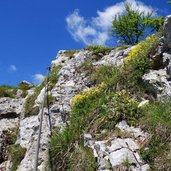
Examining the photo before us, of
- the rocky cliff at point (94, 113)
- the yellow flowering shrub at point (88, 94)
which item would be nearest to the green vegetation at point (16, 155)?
the rocky cliff at point (94, 113)

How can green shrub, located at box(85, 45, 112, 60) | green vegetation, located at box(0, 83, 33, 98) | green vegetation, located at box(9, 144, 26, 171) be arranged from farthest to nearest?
green vegetation, located at box(0, 83, 33, 98) < green shrub, located at box(85, 45, 112, 60) < green vegetation, located at box(9, 144, 26, 171)

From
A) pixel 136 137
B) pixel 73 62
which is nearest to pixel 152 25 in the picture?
pixel 73 62

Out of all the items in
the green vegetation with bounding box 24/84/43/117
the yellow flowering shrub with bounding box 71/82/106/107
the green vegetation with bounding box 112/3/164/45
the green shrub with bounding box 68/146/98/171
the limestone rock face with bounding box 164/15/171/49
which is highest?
the green vegetation with bounding box 112/3/164/45

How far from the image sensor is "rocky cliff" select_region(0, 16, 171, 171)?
40.2ft

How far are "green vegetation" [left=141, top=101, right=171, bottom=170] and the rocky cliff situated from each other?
6 cm

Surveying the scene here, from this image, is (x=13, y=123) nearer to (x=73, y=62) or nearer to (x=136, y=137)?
(x=73, y=62)

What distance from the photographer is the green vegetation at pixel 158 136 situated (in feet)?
37.3

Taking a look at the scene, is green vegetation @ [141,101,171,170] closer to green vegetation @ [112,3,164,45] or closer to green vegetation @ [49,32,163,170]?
green vegetation @ [49,32,163,170]

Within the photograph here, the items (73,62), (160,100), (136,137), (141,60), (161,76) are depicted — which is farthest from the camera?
(73,62)

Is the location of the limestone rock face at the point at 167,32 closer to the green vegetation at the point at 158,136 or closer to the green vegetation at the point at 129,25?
the green vegetation at the point at 158,136

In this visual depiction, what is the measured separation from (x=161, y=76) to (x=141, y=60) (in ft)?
5.32

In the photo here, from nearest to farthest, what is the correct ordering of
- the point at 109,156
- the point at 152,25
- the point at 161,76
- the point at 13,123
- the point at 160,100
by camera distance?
the point at 109,156, the point at 160,100, the point at 161,76, the point at 13,123, the point at 152,25

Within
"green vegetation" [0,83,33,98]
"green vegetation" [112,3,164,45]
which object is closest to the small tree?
"green vegetation" [112,3,164,45]

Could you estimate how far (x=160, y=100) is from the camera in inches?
593
